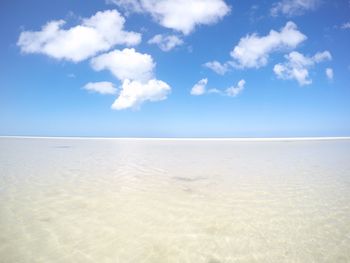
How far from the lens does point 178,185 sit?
6176mm

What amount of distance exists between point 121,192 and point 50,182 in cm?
218

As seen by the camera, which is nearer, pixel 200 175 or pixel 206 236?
pixel 206 236

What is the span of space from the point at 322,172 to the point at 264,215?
5012mm

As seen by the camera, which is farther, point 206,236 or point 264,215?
point 264,215

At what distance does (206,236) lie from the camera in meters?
3.26

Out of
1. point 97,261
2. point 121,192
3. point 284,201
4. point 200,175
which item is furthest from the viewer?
point 200,175

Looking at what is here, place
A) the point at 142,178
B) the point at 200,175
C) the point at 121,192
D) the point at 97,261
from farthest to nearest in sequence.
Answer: the point at 200,175 < the point at 142,178 < the point at 121,192 < the point at 97,261

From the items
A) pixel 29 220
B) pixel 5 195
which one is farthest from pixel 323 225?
pixel 5 195

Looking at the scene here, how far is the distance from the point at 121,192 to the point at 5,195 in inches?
95.7

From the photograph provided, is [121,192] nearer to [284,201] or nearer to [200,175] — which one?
[200,175]

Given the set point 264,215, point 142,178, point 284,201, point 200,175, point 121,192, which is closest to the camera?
point 264,215

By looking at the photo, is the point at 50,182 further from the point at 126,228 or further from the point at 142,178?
the point at 126,228

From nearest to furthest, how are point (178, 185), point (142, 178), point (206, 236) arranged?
point (206, 236), point (178, 185), point (142, 178)

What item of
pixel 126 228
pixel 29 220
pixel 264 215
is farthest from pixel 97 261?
pixel 264 215
